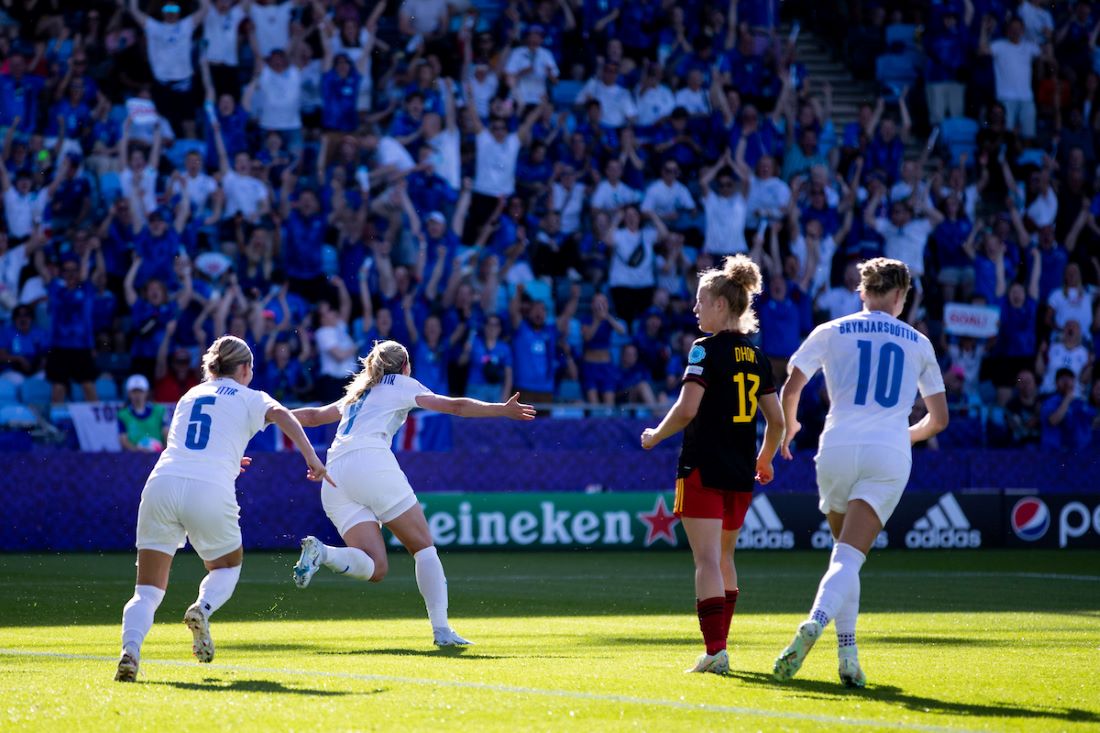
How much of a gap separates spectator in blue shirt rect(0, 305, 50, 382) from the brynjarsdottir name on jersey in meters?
14.1

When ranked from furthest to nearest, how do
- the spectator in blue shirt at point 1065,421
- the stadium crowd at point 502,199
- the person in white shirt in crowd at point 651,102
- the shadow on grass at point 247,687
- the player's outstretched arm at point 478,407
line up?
1. the person in white shirt in crowd at point 651,102
2. the spectator in blue shirt at point 1065,421
3. the stadium crowd at point 502,199
4. the player's outstretched arm at point 478,407
5. the shadow on grass at point 247,687

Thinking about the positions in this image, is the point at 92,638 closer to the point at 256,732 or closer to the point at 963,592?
the point at 256,732

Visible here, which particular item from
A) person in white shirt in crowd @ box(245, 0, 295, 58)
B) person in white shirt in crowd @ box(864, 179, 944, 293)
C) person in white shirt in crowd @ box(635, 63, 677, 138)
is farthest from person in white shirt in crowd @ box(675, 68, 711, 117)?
person in white shirt in crowd @ box(245, 0, 295, 58)

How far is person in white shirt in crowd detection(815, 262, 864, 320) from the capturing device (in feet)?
74.1

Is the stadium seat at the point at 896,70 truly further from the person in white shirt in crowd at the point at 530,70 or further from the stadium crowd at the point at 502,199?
the person in white shirt in crowd at the point at 530,70

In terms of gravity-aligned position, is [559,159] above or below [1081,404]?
above

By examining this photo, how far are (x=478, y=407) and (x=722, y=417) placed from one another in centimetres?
190

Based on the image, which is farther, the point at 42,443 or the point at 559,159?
the point at 559,159

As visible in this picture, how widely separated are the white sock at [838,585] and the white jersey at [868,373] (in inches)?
21.3

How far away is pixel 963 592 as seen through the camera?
1452 centimetres

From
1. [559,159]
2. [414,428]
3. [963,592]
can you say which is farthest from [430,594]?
[559,159]

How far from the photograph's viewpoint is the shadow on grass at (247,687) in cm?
746

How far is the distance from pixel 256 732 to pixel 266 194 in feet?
51.7

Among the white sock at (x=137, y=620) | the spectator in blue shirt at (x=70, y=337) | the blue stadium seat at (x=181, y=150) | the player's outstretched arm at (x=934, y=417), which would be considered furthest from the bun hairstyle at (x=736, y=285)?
the blue stadium seat at (x=181, y=150)
